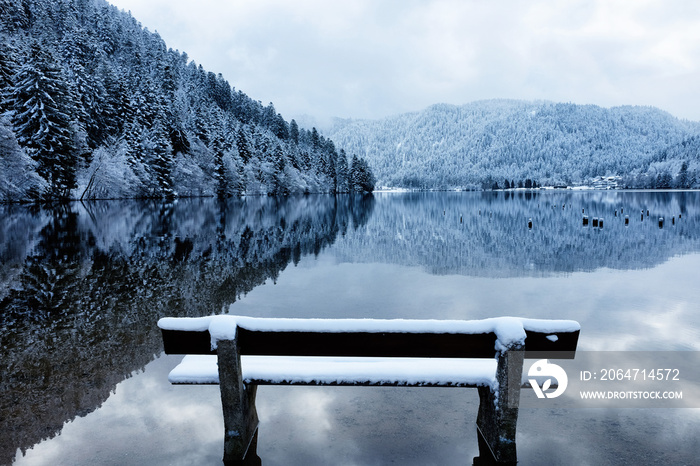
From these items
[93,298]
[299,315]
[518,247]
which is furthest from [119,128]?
[299,315]

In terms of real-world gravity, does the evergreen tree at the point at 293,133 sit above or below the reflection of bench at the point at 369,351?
above

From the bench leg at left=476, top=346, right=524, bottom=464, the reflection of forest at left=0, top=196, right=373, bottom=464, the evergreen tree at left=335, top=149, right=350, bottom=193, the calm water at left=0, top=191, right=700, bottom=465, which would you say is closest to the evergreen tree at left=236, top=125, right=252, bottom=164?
the evergreen tree at left=335, top=149, right=350, bottom=193

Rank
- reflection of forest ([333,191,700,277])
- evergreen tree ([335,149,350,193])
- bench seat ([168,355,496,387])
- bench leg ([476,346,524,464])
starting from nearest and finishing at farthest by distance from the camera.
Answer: bench leg ([476,346,524,464]) < bench seat ([168,355,496,387]) < reflection of forest ([333,191,700,277]) < evergreen tree ([335,149,350,193])

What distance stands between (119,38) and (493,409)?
155907 millimetres

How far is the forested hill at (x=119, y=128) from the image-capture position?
4891 centimetres

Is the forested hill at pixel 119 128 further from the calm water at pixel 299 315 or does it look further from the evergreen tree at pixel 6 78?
the calm water at pixel 299 315

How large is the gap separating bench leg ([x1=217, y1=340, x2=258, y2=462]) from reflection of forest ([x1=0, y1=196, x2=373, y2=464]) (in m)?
2.20

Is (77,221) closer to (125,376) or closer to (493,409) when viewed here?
(125,376)

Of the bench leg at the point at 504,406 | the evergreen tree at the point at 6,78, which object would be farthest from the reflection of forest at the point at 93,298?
the evergreen tree at the point at 6,78

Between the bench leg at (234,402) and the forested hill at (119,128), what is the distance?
160 ft

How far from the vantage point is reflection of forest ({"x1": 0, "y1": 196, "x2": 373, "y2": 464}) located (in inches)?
225

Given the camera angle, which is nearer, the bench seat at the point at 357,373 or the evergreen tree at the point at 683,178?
the bench seat at the point at 357,373

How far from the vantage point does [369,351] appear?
3727 millimetres

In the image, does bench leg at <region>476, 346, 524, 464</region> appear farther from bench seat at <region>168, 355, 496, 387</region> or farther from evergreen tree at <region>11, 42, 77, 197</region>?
evergreen tree at <region>11, 42, 77, 197</region>
